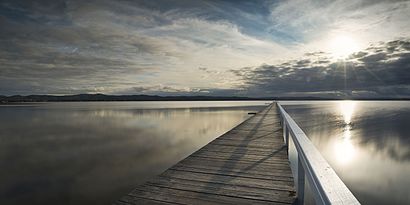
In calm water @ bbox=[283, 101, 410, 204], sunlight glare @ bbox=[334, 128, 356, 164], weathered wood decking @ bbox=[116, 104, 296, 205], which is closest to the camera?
weathered wood decking @ bbox=[116, 104, 296, 205]

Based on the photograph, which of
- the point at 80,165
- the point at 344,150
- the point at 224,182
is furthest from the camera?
the point at 344,150

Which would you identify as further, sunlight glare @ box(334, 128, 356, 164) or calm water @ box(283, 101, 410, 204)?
sunlight glare @ box(334, 128, 356, 164)

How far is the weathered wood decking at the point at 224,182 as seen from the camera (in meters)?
3.09

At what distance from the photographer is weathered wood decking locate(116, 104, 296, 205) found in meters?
3.09

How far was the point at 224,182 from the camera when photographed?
3.67 meters

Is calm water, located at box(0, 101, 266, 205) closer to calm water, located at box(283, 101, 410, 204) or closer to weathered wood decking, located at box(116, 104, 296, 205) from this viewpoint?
weathered wood decking, located at box(116, 104, 296, 205)

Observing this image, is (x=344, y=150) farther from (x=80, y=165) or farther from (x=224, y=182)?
(x=80, y=165)

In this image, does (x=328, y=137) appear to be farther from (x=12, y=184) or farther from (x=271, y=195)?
(x=12, y=184)

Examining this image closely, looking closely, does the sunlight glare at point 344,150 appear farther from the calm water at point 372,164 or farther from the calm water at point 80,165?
the calm water at point 80,165

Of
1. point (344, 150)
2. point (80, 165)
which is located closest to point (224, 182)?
Answer: point (80, 165)

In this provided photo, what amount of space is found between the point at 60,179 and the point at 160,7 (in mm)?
12957

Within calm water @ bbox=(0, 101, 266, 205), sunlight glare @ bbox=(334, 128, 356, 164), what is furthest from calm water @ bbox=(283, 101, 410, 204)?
calm water @ bbox=(0, 101, 266, 205)

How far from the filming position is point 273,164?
15.3 feet

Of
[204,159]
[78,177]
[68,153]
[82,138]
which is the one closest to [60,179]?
[78,177]
